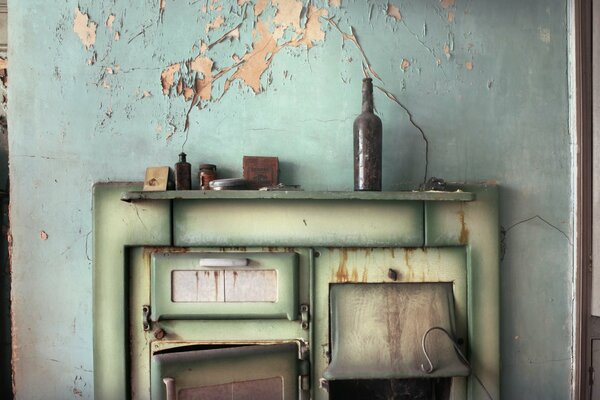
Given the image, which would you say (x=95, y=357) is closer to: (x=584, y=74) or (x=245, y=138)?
(x=245, y=138)

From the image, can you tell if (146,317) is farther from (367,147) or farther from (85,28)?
(85,28)

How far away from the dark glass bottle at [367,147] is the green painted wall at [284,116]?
0.14 meters

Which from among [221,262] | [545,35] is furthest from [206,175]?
[545,35]

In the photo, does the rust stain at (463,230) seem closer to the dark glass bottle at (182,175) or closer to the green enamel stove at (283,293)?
the green enamel stove at (283,293)

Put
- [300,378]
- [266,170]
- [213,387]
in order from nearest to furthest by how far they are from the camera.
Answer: [213,387], [300,378], [266,170]

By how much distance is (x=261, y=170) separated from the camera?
1.67 metres

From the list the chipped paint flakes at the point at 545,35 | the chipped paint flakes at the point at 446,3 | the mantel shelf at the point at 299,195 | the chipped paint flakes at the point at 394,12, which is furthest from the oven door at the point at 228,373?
the chipped paint flakes at the point at 545,35

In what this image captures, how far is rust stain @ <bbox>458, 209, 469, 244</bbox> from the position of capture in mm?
1588

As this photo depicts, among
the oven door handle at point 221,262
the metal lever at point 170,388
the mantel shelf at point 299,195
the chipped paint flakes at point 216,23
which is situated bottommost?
the metal lever at point 170,388

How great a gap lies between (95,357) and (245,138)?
3.45 feet

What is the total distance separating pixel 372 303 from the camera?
154 centimetres

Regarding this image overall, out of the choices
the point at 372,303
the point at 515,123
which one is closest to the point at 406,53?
the point at 515,123

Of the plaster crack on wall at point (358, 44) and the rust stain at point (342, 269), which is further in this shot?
the plaster crack on wall at point (358, 44)

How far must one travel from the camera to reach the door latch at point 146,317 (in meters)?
1.51
